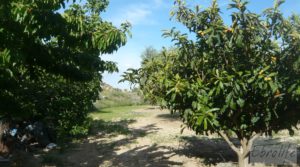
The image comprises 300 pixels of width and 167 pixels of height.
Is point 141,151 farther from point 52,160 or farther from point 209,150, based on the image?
point 52,160

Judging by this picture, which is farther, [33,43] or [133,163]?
Answer: [133,163]

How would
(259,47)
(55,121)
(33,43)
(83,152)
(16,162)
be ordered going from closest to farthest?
1. (33,43)
2. (259,47)
3. (16,162)
4. (83,152)
5. (55,121)

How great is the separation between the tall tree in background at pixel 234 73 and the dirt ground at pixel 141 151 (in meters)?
3.29

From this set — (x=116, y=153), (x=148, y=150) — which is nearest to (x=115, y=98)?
(x=148, y=150)

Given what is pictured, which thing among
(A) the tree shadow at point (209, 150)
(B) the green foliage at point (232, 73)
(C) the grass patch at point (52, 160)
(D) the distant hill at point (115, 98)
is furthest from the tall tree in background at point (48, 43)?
(D) the distant hill at point (115, 98)

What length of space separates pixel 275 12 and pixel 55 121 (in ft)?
39.4

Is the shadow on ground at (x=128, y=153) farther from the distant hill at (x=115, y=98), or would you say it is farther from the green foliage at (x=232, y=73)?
the distant hill at (x=115, y=98)

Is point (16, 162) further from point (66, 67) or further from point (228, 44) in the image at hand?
point (228, 44)

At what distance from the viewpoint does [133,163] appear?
13023mm

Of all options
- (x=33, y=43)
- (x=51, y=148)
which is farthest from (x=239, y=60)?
(x=51, y=148)

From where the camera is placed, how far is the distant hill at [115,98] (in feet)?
134

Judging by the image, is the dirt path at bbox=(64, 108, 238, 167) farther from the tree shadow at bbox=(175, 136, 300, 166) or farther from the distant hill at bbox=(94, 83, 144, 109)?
the distant hill at bbox=(94, 83, 144, 109)

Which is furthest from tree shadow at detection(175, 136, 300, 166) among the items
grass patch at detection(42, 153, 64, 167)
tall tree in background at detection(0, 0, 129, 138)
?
tall tree in background at detection(0, 0, 129, 138)

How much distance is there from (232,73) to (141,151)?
24.7ft
